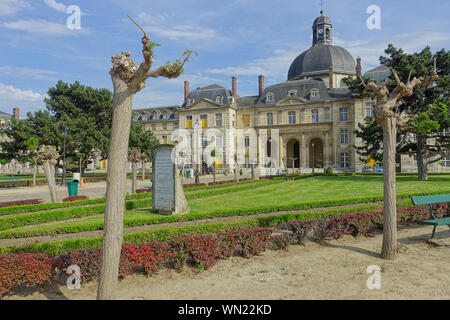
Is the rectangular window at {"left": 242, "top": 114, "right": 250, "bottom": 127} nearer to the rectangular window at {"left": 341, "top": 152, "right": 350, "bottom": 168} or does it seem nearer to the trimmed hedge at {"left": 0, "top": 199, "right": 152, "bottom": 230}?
the rectangular window at {"left": 341, "top": 152, "right": 350, "bottom": 168}

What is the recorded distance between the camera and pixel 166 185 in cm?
1099

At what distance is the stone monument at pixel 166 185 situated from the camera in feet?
35.0

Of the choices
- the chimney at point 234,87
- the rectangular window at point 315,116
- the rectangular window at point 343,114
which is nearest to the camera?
the rectangular window at point 343,114

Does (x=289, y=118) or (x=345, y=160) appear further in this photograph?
(x=289, y=118)

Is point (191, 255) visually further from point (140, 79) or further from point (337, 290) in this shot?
point (140, 79)

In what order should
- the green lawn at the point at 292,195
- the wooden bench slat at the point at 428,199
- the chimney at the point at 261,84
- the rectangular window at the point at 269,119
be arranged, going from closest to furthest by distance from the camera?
the wooden bench slat at the point at 428,199 → the green lawn at the point at 292,195 → the rectangular window at the point at 269,119 → the chimney at the point at 261,84

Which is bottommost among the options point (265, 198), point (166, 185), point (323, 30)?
point (265, 198)

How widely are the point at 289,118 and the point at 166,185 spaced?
39176 mm

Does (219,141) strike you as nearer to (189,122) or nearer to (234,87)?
(189,122)

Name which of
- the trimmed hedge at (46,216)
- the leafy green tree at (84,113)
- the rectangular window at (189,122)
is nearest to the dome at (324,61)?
the rectangular window at (189,122)

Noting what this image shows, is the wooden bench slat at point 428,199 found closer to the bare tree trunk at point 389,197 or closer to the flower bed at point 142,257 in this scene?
the bare tree trunk at point 389,197

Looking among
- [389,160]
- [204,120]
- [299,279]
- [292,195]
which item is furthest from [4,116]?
[389,160]

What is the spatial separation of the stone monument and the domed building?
3250cm
